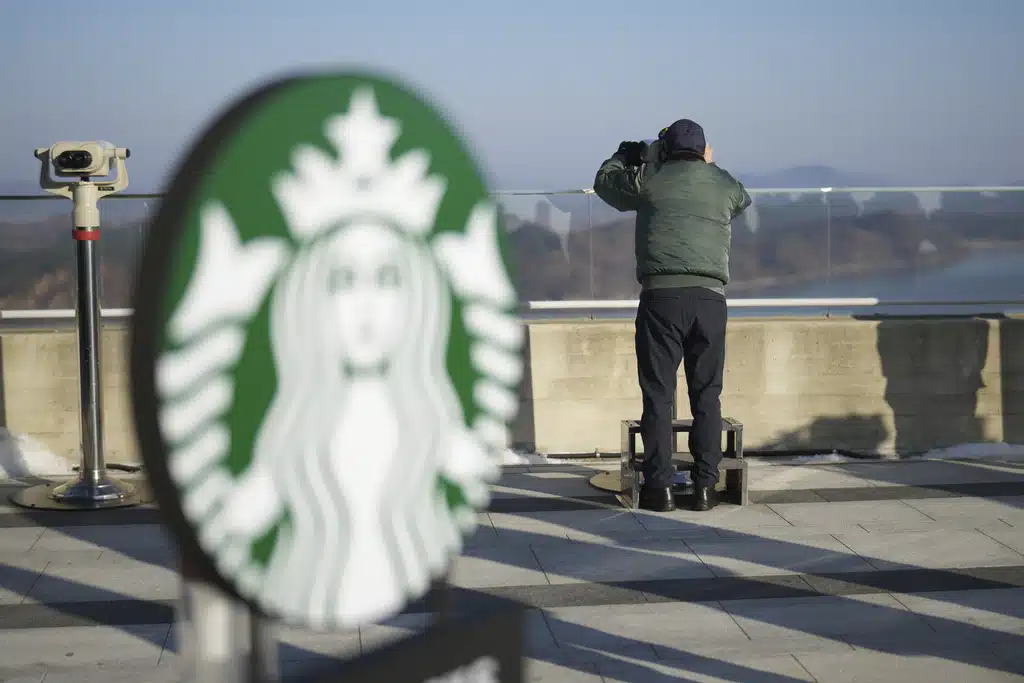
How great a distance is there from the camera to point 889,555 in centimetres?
609

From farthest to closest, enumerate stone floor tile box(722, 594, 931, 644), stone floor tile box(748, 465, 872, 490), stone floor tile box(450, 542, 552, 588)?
stone floor tile box(748, 465, 872, 490), stone floor tile box(450, 542, 552, 588), stone floor tile box(722, 594, 931, 644)

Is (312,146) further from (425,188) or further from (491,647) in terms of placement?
(491,647)

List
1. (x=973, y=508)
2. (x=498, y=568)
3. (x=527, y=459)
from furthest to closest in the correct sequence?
(x=527, y=459), (x=973, y=508), (x=498, y=568)

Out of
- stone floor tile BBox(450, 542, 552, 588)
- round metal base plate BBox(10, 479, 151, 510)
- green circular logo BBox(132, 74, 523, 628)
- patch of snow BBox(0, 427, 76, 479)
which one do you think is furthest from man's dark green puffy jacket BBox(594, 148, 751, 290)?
green circular logo BBox(132, 74, 523, 628)

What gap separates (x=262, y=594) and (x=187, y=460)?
21 cm

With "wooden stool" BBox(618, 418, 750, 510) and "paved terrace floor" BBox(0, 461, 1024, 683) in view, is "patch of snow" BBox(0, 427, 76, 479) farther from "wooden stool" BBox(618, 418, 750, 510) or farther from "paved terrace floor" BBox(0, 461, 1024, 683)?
"wooden stool" BBox(618, 418, 750, 510)

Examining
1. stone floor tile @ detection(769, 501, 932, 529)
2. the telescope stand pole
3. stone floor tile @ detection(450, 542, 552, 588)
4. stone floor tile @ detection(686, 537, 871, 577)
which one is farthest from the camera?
the telescope stand pole

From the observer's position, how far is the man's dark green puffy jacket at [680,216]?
6789 millimetres

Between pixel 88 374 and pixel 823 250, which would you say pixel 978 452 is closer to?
pixel 823 250

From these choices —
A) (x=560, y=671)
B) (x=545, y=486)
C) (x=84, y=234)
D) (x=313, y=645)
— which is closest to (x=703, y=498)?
(x=545, y=486)

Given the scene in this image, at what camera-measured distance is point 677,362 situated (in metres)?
6.92

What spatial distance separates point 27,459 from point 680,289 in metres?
4.30

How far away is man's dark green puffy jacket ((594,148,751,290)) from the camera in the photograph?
679 centimetres

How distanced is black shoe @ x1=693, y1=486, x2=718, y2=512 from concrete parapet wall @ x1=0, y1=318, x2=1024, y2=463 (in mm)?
1715
